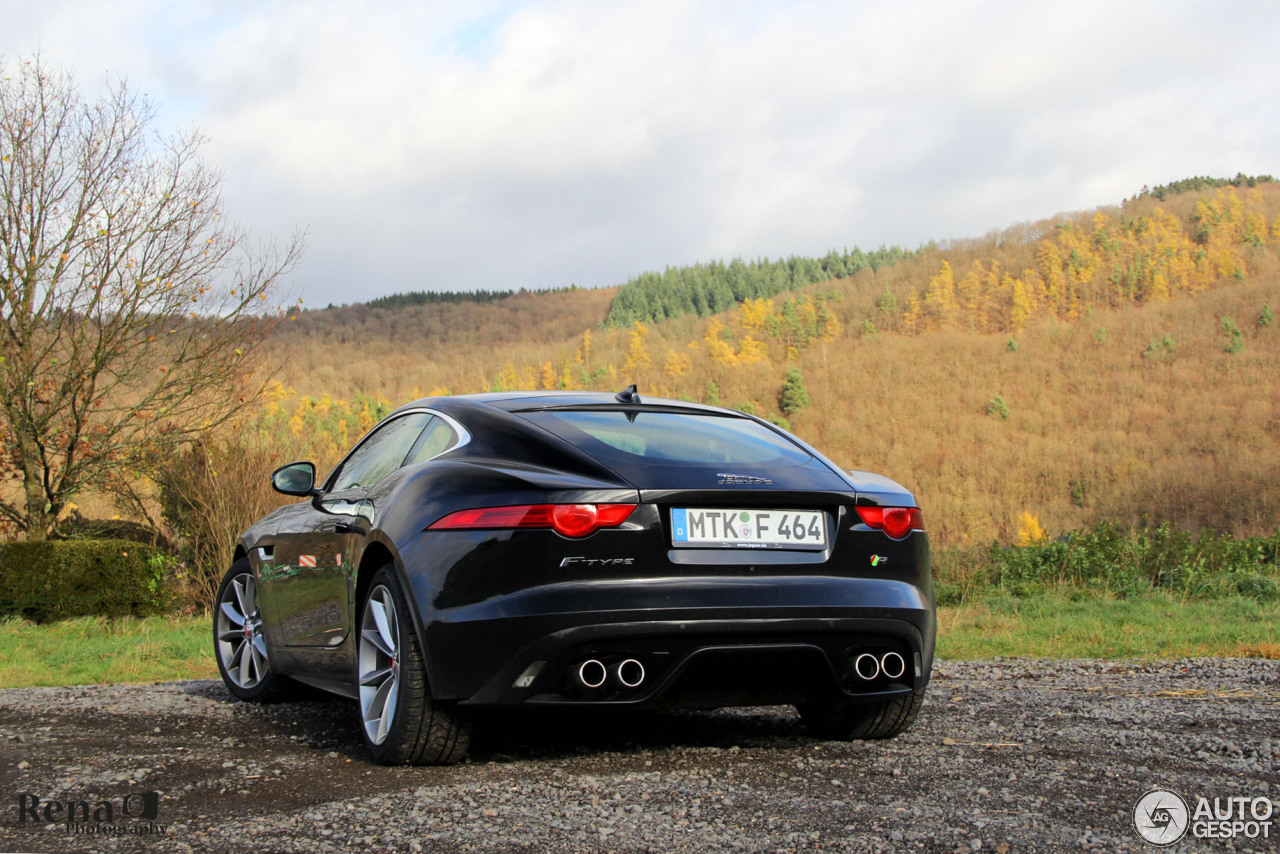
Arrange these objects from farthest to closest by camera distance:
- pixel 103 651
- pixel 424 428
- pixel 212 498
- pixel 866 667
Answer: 1. pixel 212 498
2. pixel 103 651
3. pixel 424 428
4. pixel 866 667

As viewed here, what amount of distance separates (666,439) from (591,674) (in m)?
0.97

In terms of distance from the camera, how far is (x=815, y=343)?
130875mm

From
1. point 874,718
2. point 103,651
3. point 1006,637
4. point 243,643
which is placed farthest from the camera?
point 103,651

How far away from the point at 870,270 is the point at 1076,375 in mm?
48171

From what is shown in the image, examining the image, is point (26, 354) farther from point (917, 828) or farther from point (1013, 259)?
point (1013, 259)

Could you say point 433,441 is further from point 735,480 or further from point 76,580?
point 76,580

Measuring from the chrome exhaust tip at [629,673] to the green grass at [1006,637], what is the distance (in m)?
5.21

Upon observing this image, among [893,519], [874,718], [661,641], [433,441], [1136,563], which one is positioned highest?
[433,441]

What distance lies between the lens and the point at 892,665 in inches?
150

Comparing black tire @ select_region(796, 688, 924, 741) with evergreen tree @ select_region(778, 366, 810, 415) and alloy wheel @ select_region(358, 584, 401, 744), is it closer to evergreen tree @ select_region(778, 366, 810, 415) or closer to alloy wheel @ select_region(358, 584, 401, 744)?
alloy wheel @ select_region(358, 584, 401, 744)

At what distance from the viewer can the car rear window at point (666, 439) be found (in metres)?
3.77

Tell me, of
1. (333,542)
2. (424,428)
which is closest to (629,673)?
(424,428)

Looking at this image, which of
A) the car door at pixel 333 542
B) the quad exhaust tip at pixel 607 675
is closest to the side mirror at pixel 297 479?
the car door at pixel 333 542

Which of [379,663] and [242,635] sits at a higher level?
[379,663]
